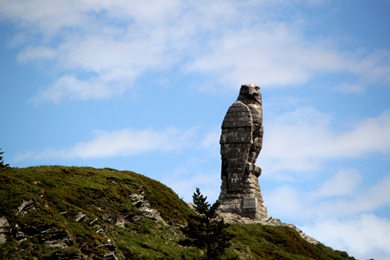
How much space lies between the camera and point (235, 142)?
8275 cm

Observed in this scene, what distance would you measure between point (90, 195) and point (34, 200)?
9.42 m

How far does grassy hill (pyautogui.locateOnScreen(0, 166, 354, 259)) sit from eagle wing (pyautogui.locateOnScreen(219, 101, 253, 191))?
18.2 ft

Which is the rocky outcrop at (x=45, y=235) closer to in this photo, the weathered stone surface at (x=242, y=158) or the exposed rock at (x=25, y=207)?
the exposed rock at (x=25, y=207)

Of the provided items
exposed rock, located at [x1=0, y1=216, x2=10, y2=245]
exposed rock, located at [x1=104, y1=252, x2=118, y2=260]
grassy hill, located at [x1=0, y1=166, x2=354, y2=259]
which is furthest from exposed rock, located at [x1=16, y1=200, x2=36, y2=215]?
exposed rock, located at [x1=104, y1=252, x2=118, y2=260]

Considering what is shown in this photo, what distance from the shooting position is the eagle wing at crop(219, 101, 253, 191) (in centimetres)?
8219

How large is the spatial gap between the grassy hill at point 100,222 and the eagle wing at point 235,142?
5.55 m

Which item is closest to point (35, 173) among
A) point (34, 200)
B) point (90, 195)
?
point (90, 195)

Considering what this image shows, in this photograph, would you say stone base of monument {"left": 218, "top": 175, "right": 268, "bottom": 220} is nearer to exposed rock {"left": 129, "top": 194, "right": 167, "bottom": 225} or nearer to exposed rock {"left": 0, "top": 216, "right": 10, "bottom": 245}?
exposed rock {"left": 129, "top": 194, "right": 167, "bottom": 225}

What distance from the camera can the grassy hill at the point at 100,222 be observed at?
167ft

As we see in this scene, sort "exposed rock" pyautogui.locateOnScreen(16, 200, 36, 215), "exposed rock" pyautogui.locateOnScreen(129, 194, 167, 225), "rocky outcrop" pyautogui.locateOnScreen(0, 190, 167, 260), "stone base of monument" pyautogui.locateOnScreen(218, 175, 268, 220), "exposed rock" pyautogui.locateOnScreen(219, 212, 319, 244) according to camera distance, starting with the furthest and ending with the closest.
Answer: "stone base of monument" pyautogui.locateOnScreen(218, 175, 268, 220)
"exposed rock" pyautogui.locateOnScreen(219, 212, 319, 244)
"exposed rock" pyautogui.locateOnScreen(129, 194, 167, 225)
"exposed rock" pyautogui.locateOnScreen(16, 200, 36, 215)
"rocky outcrop" pyautogui.locateOnScreen(0, 190, 167, 260)

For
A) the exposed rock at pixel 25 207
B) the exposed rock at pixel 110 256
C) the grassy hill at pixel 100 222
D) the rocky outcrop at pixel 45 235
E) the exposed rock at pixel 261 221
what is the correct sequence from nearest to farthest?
the rocky outcrop at pixel 45 235
the grassy hill at pixel 100 222
the exposed rock at pixel 110 256
the exposed rock at pixel 25 207
the exposed rock at pixel 261 221

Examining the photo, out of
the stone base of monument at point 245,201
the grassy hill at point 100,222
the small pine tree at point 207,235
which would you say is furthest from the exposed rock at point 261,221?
the small pine tree at point 207,235

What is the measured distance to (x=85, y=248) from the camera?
170 feet

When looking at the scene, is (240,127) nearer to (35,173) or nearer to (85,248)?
(35,173)
